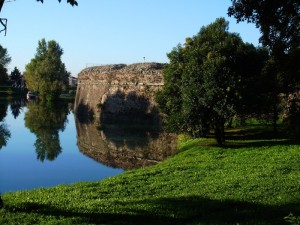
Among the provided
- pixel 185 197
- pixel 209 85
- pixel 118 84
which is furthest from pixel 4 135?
pixel 185 197

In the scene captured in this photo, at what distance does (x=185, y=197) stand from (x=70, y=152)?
699 inches

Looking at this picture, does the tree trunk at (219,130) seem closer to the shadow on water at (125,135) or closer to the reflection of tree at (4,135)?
the shadow on water at (125,135)

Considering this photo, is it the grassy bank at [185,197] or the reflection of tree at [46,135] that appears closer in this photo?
the grassy bank at [185,197]

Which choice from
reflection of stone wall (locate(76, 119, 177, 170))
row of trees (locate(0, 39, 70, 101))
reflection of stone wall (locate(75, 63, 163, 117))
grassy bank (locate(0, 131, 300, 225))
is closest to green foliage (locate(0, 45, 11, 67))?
row of trees (locate(0, 39, 70, 101))

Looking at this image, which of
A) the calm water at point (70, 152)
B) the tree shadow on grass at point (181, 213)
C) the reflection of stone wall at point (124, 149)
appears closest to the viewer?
the tree shadow on grass at point (181, 213)

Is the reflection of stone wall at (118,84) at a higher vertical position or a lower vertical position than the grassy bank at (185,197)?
higher

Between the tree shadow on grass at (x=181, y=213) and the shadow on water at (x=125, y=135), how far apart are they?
1217cm

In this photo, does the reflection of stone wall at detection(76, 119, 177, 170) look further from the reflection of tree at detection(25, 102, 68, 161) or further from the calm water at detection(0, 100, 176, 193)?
the reflection of tree at detection(25, 102, 68, 161)

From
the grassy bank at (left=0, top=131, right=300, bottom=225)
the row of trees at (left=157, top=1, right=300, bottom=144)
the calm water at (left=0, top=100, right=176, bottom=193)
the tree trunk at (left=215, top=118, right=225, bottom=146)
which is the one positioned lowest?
the calm water at (left=0, top=100, right=176, bottom=193)

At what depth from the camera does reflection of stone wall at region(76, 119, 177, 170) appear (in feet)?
74.9

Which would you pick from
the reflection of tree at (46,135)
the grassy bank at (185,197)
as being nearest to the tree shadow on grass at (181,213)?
the grassy bank at (185,197)

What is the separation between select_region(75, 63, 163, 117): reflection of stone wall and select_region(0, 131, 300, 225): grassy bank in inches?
992

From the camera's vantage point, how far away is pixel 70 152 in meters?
26.7

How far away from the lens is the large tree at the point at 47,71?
7462 centimetres
